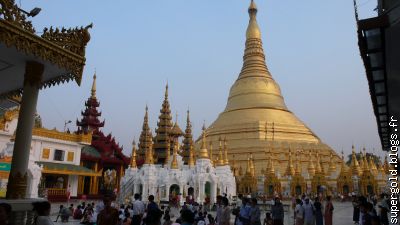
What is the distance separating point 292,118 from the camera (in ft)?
144

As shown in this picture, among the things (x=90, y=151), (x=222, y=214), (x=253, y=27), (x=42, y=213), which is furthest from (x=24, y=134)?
(x=253, y=27)

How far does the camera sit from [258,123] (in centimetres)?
4062

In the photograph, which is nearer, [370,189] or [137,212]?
[137,212]

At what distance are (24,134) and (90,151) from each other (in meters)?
25.0

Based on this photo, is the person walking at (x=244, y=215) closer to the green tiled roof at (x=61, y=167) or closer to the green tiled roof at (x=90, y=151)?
the green tiled roof at (x=61, y=167)

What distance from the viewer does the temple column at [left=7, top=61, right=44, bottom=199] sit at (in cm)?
670

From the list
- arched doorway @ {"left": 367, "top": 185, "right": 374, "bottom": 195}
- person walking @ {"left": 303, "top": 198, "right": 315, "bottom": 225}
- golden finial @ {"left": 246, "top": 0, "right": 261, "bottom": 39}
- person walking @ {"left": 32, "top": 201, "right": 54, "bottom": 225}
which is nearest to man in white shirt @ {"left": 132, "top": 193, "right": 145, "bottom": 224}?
person walking @ {"left": 303, "top": 198, "right": 315, "bottom": 225}

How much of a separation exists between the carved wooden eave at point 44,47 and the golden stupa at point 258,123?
97.1 ft

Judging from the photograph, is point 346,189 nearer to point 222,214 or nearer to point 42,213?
point 222,214

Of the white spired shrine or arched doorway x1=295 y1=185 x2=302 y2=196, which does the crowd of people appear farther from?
arched doorway x1=295 y1=185 x2=302 y2=196

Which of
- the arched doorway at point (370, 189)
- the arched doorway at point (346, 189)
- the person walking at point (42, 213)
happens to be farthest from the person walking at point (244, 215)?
the arched doorway at point (346, 189)

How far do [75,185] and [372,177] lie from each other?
78.8 feet

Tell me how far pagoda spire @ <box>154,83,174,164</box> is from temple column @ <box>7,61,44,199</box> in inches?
1185

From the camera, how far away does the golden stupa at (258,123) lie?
3788 cm
